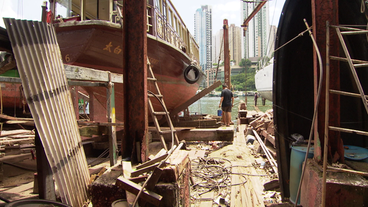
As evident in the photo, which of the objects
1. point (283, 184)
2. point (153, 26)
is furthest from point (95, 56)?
point (283, 184)

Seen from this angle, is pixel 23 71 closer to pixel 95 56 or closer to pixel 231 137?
pixel 95 56

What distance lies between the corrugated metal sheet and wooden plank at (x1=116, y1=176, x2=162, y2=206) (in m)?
0.86

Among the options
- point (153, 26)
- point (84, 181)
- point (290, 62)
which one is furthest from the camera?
point (153, 26)

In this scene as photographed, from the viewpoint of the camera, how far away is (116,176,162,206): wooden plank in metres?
2.28

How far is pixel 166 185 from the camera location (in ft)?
7.90

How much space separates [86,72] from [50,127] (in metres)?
1.50

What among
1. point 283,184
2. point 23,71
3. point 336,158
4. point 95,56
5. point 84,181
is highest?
point 95,56

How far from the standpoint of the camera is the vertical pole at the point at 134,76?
297cm

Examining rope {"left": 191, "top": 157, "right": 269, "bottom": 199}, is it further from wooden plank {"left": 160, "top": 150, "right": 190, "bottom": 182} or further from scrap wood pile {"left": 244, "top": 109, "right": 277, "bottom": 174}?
wooden plank {"left": 160, "top": 150, "right": 190, "bottom": 182}

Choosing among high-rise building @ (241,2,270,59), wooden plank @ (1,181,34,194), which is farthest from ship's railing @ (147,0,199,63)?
high-rise building @ (241,2,270,59)

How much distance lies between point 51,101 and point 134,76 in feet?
3.54

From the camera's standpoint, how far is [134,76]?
2998 mm

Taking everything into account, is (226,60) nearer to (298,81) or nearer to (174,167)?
(298,81)

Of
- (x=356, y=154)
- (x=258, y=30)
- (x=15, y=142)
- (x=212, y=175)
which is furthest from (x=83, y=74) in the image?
(x=258, y=30)
